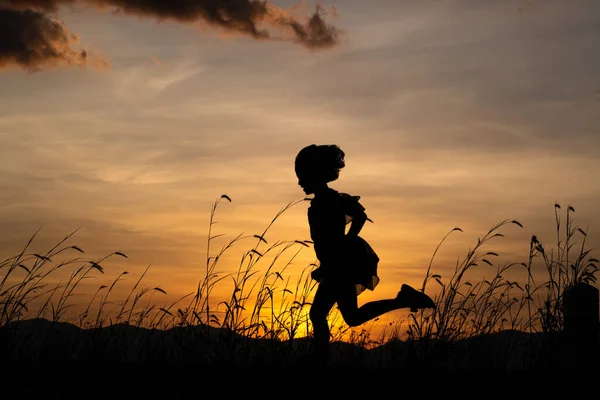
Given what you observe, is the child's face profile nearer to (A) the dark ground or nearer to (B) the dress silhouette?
(B) the dress silhouette

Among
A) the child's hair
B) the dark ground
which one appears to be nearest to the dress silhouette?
the child's hair

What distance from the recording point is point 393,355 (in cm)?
688

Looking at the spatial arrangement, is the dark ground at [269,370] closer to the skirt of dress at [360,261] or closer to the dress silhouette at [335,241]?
the dress silhouette at [335,241]

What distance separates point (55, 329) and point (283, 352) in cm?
200

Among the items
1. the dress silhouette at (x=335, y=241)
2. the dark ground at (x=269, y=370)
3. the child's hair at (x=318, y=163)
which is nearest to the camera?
the dark ground at (x=269, y=370)

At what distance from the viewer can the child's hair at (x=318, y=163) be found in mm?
6590

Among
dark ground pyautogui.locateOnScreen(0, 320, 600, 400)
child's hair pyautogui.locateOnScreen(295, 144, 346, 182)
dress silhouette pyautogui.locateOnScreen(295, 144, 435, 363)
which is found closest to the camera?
dark ground pyautogui.locateOnScreen(0, 320, 600, 400)

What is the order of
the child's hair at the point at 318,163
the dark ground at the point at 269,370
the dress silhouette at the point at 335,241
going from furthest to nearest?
the child's hair at the point at 318,163 < the dress silhouette at the point at 335,241 < the dark ground at the point at 269,370

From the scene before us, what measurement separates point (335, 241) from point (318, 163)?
70 cm

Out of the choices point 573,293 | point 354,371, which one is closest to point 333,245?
point 354,371

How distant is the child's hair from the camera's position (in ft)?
21.6

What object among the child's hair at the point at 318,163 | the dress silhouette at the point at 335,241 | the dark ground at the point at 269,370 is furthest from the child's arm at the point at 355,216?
the dark ground at the point at 269,370

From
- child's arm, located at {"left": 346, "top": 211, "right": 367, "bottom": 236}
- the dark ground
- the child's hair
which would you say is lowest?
the dark ground

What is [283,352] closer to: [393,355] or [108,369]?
[393,355]
